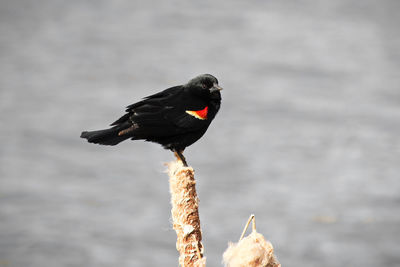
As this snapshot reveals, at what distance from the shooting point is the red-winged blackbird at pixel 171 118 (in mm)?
2814

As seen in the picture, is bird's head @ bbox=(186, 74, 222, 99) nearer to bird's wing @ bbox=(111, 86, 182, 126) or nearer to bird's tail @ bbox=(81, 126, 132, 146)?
bird's wing @ bbox=(111, 86, 182, 126)

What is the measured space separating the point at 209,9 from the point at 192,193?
15058mm

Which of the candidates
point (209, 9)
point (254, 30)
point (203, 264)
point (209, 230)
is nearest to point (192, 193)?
point (203, 264)

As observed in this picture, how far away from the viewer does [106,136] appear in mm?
2756

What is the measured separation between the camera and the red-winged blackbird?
2.81 metres

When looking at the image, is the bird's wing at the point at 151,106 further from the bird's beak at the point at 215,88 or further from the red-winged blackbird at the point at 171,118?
the bird's beak at the point at 215,88

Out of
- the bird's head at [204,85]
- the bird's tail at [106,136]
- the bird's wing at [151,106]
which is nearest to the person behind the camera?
the bird's tail at [106,136]

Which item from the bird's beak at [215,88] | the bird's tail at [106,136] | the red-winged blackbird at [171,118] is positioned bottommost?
the bird's tail at [106,136]

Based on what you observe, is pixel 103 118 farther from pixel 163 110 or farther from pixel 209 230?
pixel 163 110

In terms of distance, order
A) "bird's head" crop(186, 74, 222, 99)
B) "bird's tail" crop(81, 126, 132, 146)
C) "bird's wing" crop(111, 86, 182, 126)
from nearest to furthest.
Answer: "bird's tail" crop(81, 126, 132, 146)
"bird's wing" crop(111, 86, 182, 126)
"bird's head" crop(186, 74, 222, 99)

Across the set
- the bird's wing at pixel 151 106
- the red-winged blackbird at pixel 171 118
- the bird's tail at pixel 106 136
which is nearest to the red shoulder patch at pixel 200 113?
the red-winged blackbird at pixel 171 118

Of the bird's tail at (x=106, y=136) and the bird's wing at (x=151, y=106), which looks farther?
the bird's wing at (x=151, y=106)

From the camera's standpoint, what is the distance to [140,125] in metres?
2.81

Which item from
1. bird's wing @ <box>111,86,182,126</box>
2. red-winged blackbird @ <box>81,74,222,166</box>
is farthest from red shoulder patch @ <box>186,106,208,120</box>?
bird's wing @ <box>111,86,182,126</box>
